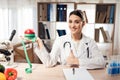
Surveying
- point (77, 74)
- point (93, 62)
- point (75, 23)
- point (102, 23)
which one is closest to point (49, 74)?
point (77, 74)

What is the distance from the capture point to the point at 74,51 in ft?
6.00

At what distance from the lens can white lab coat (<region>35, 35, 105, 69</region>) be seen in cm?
169

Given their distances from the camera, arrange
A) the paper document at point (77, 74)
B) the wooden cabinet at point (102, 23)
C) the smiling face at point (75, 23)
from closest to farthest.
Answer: the paper document at point (77, 74) → the smiling face at point (75, 23) → the wooden cabinet at point (102, 23)

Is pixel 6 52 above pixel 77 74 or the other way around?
above

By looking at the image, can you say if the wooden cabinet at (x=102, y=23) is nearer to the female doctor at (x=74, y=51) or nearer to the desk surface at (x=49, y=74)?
the female doctor at (x=74, y=51)

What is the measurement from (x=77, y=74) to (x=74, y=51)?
15.3 inches

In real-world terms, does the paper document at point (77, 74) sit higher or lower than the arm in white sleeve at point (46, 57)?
lower

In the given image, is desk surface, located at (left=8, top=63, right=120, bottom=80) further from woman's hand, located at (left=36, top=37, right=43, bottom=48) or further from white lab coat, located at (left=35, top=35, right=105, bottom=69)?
woman's hand, located at (left=36, top=37, right=43, bottom=48)

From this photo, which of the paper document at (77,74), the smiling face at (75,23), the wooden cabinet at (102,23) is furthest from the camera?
the wooden cabinet at (102,23)

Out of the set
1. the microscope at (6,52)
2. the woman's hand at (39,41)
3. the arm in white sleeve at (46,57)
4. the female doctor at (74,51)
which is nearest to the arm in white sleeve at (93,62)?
the female doctor at (74,51)

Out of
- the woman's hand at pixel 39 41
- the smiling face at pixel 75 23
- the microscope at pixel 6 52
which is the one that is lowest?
the microscope at pixel 6 52

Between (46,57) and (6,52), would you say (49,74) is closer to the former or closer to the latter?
(46,57)

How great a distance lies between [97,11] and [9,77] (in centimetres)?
245

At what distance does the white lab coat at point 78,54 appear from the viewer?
5.54 feet
